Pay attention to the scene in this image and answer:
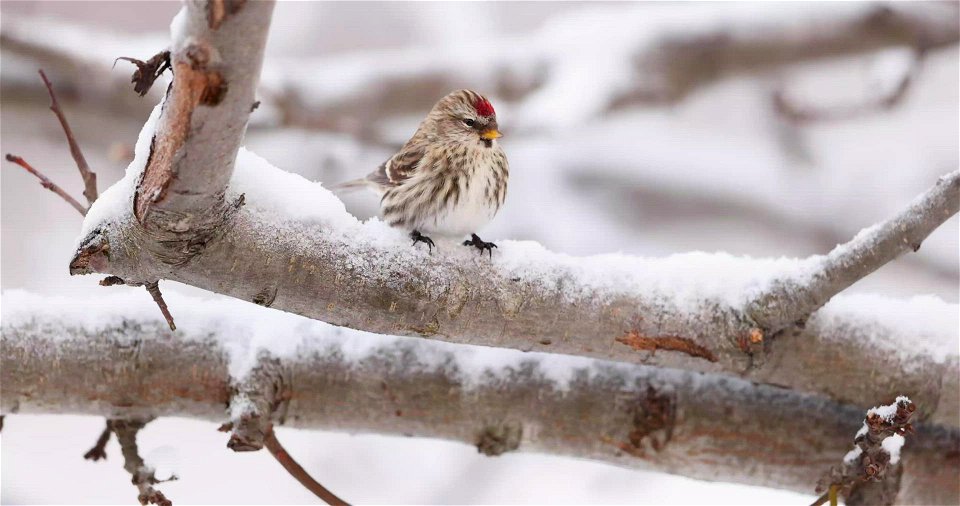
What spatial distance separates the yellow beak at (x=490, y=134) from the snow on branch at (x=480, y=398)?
57cm

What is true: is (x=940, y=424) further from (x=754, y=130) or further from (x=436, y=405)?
(x=754, y=130)

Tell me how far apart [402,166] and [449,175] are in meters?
0.13

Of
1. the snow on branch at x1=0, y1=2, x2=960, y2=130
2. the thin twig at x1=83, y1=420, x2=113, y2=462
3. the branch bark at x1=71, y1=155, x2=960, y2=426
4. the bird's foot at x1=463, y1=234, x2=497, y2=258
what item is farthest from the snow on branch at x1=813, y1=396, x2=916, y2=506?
the snow on branch at x1=0, y1=2, x2=960, y2=130

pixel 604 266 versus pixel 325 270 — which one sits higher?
pixel 604 266

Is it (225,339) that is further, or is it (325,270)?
(225,339)

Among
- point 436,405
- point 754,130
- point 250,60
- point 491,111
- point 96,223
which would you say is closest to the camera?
point 250,60

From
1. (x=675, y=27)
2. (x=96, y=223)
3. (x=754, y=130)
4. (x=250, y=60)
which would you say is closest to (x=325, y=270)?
(x=96, y=223)

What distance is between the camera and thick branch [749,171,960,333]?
129 centimetres

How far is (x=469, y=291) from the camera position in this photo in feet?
4.28

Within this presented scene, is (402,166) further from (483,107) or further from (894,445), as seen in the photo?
(894,445)

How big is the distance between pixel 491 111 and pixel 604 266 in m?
0.69

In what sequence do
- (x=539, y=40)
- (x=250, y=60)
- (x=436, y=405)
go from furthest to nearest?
(x=539, y=40), (x=436, y=405), (x=250, y=60)

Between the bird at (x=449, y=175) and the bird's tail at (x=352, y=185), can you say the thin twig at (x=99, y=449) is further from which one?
the bird's tail at (x=352, y=185)

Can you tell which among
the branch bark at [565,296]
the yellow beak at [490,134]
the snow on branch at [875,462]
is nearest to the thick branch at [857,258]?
the branch bark at [565,296]
